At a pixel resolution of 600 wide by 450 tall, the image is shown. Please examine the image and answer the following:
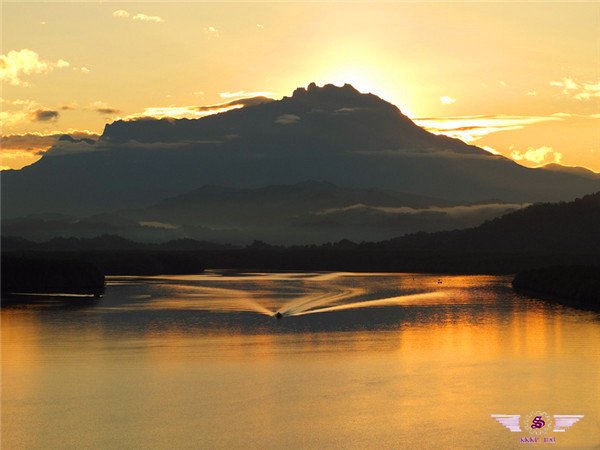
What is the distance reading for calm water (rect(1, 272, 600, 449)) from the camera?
1161 inches

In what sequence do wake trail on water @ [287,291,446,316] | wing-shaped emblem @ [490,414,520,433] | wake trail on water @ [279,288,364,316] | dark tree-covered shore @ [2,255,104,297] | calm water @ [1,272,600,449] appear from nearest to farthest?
calm water @ [1,272,600,449], wing-shaped emblem @ [490,414,520,433], wake trail on water @ [279,288,364,316], wake trail on water @ [287,291,446,316], dark tree-covered shore @ [2,255,104,297]

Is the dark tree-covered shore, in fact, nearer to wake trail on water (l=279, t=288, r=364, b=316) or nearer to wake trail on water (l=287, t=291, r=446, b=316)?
wake trail on water (l=279, t=288, r=364, b=316)

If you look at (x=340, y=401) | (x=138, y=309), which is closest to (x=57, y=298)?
(x=138, y=309)

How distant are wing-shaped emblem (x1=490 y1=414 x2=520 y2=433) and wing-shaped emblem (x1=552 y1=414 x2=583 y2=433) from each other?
3.54 ft

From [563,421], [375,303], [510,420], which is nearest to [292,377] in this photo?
[510,420]

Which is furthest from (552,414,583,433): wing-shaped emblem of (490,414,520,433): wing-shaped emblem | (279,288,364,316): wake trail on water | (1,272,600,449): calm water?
(279,288,364,316): wake trail on water

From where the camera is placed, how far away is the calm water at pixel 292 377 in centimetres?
2950

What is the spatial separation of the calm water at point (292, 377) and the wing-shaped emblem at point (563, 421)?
33 centimetres

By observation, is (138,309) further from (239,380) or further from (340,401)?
(340,401)

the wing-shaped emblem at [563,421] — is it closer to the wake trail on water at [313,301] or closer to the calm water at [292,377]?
the calm water at [292,377]

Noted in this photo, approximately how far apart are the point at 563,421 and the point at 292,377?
11448mm

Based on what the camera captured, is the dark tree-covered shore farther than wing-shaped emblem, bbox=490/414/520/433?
Yes

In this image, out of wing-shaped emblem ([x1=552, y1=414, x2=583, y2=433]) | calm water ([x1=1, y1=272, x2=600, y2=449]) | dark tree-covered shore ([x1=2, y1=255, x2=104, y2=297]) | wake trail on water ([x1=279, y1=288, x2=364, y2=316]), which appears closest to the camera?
calm water ([x1=1, y1=272, x2=600, y2=449])

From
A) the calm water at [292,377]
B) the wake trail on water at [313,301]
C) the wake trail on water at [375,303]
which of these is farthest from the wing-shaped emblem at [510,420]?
the wake trail on water at [375,303]
